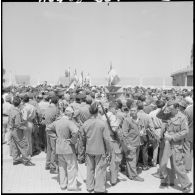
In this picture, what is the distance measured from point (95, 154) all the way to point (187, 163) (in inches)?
115

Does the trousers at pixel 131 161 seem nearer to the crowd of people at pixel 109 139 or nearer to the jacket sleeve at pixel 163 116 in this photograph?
the crowd of people at pixel 109 139

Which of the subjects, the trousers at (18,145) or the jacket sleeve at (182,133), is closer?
the jacket sleeve at (182,133)

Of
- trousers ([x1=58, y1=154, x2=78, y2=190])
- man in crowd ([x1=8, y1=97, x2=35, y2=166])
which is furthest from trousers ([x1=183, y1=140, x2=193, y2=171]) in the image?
man in crowd ([x1=8, y1=97, x2=35, y2=166])

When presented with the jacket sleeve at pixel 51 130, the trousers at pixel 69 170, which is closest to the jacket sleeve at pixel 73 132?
the trousers at pixel 69 170

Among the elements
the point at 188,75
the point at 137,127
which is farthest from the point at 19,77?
the point at 137,127

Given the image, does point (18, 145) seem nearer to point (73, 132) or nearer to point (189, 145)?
point (73, 132)

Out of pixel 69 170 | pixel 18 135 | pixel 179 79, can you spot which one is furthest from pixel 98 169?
pixel 179 79

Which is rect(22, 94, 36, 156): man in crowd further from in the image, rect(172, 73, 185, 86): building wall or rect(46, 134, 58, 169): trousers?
rect(172, 73, 185, 86): building wall

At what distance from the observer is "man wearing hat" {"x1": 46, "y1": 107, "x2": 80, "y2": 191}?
20.6 feet

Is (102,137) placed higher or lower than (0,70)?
lower

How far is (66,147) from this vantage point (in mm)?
6277

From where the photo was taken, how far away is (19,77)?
2828 centimetres

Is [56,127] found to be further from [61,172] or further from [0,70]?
[0,70]

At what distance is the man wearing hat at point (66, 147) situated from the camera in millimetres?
6277
